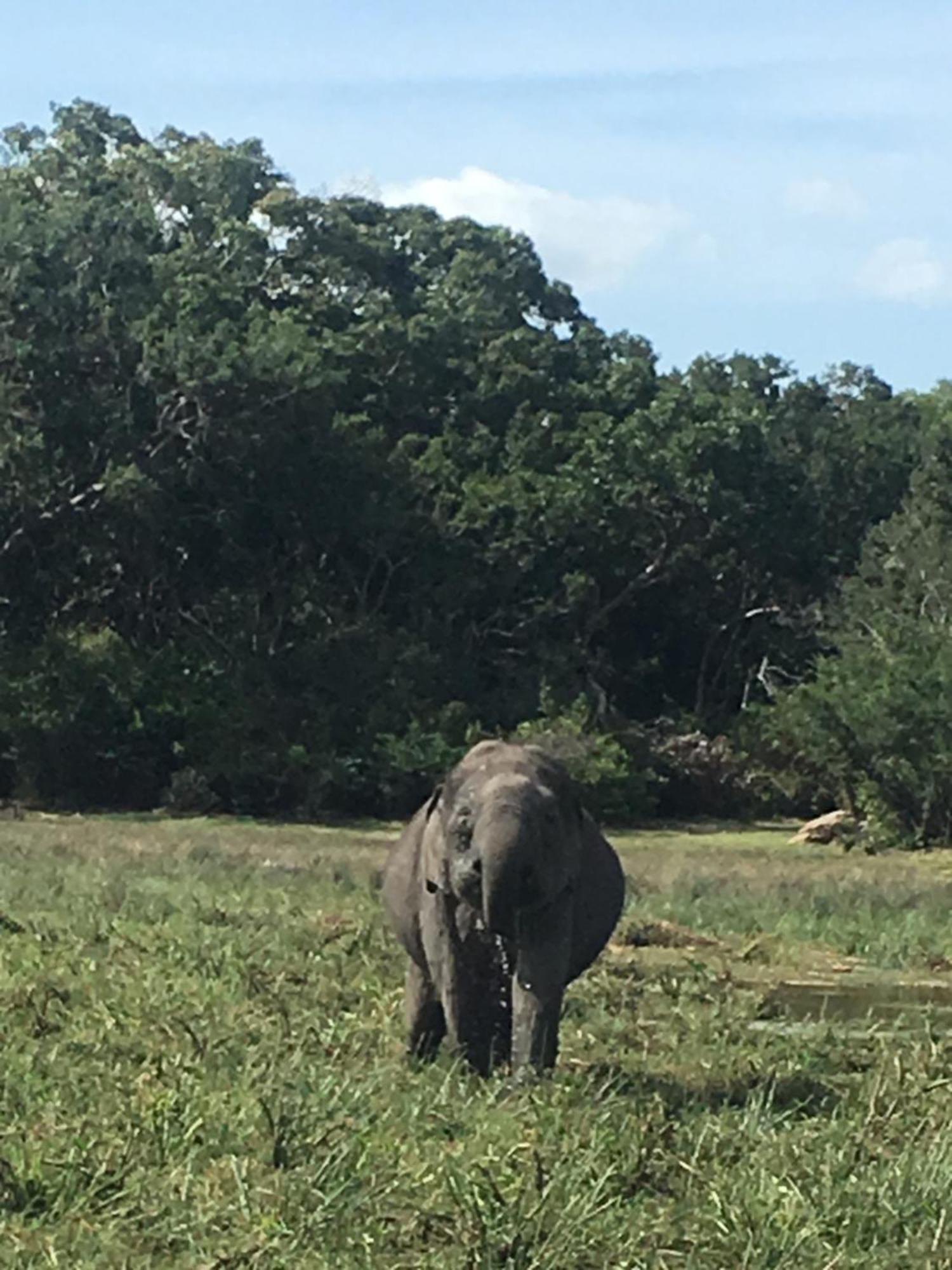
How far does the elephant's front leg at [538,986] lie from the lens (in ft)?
30.3

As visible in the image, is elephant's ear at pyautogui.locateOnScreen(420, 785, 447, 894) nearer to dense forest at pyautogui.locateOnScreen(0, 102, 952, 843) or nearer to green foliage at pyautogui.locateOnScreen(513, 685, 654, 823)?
dense forest at pyautogui.locateOnScreen(0, 102, 952, 843)

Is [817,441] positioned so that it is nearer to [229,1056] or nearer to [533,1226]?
[229,1056]

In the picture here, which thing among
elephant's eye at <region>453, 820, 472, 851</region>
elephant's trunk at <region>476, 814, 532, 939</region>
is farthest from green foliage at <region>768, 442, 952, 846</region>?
elephant's trunk at <region>476, 814, 532, 939</region>

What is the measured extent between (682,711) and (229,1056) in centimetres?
3109

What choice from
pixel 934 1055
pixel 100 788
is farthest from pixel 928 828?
pixel 934 1055

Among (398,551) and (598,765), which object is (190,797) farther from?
(398,551)

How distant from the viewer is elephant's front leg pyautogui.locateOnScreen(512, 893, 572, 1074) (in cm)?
923

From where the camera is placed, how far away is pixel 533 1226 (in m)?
6.59

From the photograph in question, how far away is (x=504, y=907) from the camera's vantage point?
879 cm

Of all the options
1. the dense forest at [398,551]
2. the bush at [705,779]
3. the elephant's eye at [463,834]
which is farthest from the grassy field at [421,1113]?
the bush at [705,779]

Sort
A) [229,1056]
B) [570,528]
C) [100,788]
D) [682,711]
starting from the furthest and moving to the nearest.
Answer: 1. [682,711]
2. [570,528]
3. [100,788]
4. [229,1056]

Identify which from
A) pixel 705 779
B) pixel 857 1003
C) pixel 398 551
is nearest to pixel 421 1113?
Answer: pixel 857 1003

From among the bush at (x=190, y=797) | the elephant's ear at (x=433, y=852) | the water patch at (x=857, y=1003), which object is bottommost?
the bush at (x=190, y=797)

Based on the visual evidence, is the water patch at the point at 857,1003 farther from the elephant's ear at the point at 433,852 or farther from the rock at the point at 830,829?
the rock at the point at 830,829
